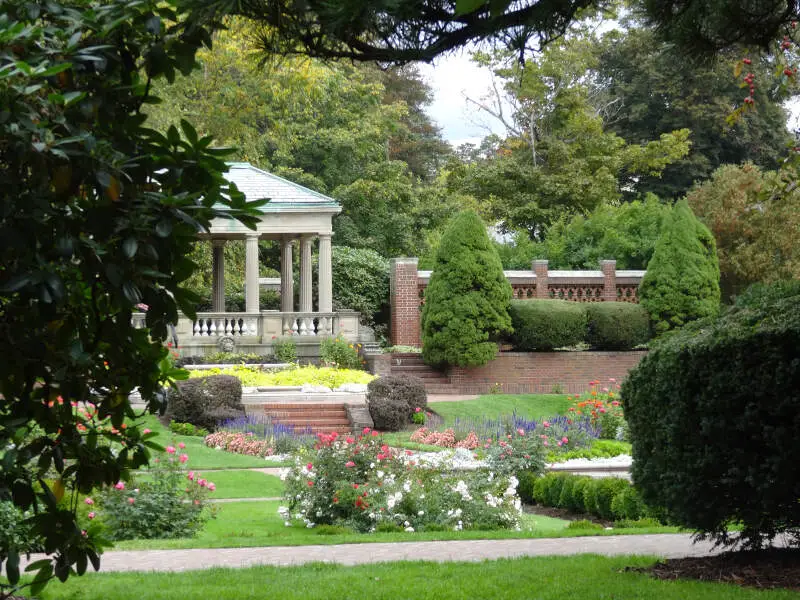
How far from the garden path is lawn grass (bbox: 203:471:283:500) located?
4.07 m

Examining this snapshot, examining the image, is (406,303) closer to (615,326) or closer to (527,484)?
(615,326)

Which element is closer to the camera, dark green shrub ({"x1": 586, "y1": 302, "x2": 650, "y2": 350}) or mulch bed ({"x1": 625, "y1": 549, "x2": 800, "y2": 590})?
mulch bed ({"x1": 625, "y1": 549, "x2": 800, "y2": 590})

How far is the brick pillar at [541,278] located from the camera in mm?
30031

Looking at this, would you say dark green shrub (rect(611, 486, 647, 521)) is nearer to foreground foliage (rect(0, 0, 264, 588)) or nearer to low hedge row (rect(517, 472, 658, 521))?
low hedge row (rect(517, 472, 658, 521))

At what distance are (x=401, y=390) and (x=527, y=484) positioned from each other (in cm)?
729

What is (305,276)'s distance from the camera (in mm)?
30438

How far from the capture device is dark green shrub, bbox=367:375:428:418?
20763 mm

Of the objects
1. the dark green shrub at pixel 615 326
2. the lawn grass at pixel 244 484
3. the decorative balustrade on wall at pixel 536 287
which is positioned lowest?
the lawn grass at pixel 244 484

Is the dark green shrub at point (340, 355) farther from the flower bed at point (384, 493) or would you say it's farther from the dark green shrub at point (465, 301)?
the flower bed at point (384, 493)

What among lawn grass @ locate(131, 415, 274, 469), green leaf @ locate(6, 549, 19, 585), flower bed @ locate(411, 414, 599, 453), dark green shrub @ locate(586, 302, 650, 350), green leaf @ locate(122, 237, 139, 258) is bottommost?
lawn grass @ locate(131, 415, 274, 469)

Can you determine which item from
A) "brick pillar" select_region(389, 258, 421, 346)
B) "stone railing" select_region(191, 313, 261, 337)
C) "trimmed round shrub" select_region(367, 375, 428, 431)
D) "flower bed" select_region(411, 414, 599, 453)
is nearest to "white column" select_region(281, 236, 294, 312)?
"stone railing" select_region(191, 313, 261, 337)

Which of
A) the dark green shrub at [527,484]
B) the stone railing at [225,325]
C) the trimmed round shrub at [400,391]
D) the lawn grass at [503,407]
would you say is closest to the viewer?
the dark green shrub at [527,484]

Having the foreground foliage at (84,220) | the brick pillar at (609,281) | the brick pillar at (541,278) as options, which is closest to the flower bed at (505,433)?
the brick pillar at (541,278)

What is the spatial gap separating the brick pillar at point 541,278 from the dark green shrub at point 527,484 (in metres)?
16.4
